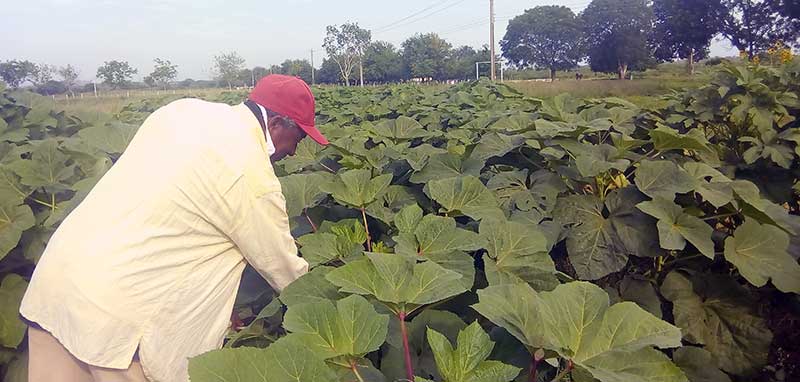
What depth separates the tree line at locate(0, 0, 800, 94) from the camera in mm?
32562

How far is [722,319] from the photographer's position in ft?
6.32

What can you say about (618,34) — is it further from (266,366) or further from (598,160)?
(266,366)

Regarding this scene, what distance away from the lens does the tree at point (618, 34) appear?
138 feet

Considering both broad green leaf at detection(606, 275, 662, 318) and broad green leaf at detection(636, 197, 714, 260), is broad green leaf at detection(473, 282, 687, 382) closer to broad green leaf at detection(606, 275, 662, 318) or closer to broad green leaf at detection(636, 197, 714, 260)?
broad green leaf at detection(636, 197, 714, 260)

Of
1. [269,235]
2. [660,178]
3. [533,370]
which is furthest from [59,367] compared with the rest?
[660,178]

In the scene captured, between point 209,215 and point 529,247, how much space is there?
0.92 m

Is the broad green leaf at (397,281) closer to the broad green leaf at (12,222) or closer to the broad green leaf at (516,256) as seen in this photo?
the broad green leaf at (516,256)

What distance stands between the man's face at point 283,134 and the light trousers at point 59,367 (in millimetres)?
809

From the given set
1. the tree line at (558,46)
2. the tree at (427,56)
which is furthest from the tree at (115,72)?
the tree at (427,56)

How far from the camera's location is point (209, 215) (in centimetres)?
173

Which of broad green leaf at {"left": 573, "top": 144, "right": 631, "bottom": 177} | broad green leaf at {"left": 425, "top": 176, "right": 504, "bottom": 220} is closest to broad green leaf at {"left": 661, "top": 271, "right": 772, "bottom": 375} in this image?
broad green leaf at {"left": 573, "top": 144, "right": 631, "bottom": 177}

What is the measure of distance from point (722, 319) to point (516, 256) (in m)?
0.92

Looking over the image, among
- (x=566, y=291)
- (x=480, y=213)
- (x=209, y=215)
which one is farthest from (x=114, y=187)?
(x=566, y=291)

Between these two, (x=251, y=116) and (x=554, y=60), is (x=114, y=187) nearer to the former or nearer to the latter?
(x=251, y=116)
